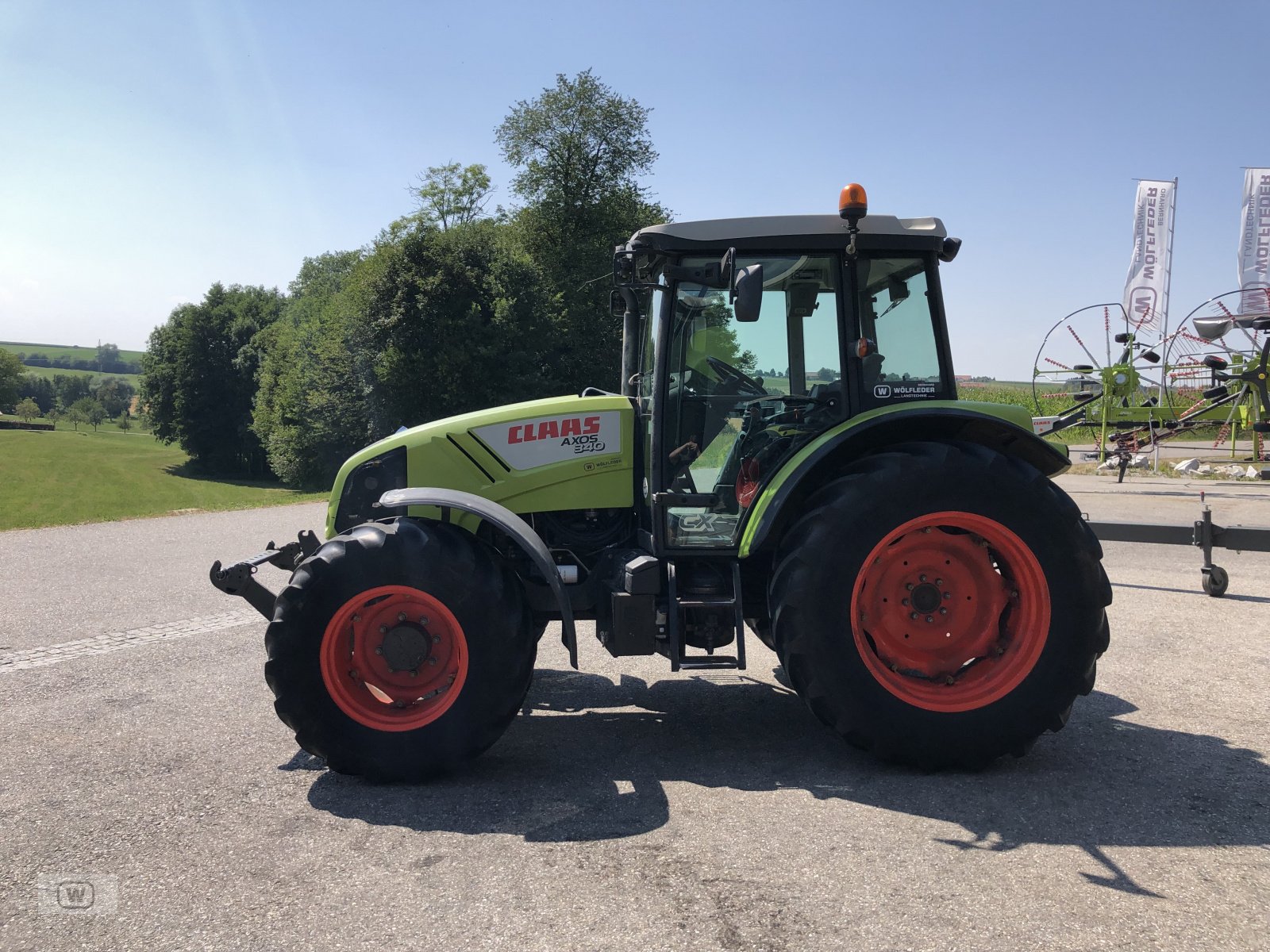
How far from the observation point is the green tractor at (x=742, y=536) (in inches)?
159

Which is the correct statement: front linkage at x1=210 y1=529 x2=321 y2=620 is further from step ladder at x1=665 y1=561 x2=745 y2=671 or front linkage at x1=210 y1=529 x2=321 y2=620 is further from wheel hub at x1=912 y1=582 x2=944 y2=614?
wheel hub at x1=912 y1=582 x2=944 y2=614

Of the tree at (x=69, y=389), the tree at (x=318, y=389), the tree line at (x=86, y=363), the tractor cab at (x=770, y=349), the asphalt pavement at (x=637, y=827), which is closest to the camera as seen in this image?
the asphalt pavement at (x=637, y=827)

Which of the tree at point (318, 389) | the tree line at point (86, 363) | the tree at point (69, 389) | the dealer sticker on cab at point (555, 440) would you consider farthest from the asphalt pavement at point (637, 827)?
the tree line at point (86, 363)

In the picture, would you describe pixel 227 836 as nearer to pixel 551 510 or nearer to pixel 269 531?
pixel 551 510

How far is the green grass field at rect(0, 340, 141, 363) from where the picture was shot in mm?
172625

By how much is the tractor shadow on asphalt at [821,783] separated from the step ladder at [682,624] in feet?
1.66

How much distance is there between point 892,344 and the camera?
457 cm

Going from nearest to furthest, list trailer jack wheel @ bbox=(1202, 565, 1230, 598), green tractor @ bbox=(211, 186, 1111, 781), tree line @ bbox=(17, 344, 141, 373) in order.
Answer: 1. green tractor @ bbox=(211, 186, 1111, 781)
2. trailer jack wheel @ bbox=(1202, 565, 1230, 598)
3. tree line @ bbox=(17, 344, 141, 373)

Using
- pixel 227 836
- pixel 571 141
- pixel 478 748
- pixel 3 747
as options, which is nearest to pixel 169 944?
pixel 227 836

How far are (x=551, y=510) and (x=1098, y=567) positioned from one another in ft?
8.62

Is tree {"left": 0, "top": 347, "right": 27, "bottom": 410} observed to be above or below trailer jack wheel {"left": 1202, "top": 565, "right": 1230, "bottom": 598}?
above

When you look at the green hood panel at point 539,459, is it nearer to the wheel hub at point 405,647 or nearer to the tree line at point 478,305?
the wheel hub at point 405,647

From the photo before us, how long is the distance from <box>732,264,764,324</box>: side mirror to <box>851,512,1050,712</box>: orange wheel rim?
1241 millimetres

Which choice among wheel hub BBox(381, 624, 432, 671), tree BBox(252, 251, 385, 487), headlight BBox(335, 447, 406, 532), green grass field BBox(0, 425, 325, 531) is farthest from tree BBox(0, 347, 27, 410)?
wheel hub BBox(381, 624, 432, 671)
